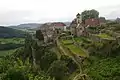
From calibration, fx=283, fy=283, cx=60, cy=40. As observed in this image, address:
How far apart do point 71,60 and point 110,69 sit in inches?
304

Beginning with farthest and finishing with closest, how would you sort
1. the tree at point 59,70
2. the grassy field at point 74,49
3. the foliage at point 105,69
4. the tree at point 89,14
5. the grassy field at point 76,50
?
the tree at point 89,14 → the grassy field at point 74,49 → the grassy field at point 76,50 → the tree at point 59,70 → the foliage at point 105,69

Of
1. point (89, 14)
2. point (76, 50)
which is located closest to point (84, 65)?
point (76, 50)

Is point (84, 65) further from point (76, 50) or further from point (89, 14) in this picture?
point (89, 14)

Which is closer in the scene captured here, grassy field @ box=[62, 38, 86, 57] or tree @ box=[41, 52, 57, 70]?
grassy field @ box=[62, 38, 86, 57]

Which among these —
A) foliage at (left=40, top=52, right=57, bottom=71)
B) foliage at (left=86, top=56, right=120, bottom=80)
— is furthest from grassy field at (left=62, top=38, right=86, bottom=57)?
foliage at (left=86, top=56, right=120, bottom=80)

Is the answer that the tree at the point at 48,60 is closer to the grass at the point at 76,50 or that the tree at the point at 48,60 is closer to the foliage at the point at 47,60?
the foliage at the point at 47,60

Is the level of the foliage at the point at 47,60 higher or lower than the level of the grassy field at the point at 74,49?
lower

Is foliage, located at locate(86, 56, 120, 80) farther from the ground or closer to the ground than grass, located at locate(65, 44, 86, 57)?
closer to the ground

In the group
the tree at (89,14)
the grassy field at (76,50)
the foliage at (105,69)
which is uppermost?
the tree at (89,14)

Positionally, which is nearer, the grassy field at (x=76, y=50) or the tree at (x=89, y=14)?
the grassy field at (x=76, y=50)

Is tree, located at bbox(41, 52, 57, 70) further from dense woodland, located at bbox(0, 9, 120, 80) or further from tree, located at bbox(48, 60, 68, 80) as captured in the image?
tree, located at bbox(48, 60, 68, 80)

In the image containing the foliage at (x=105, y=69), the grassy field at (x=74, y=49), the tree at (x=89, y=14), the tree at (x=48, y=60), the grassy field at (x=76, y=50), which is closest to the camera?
the foliage at (x=105, y=69)

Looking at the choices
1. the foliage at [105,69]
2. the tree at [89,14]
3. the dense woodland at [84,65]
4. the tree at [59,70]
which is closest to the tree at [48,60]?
the dense woodland at [84,65]

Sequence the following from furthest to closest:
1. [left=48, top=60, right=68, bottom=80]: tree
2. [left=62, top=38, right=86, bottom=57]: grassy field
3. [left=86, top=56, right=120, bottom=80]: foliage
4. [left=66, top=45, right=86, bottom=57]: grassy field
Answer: [left=62, top=38, right=86, bottom=57]: grassy field < [left=66, top=45, right=86, bottom=57]: grassy field < [left=48, top=60, right=68, bottom=80]: tree < [left=86, top=56, right=120, bottom=80]: foliage
